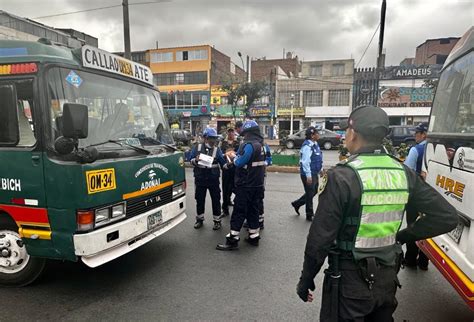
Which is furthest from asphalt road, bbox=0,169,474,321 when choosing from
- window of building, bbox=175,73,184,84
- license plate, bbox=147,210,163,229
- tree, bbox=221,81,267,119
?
window of building, bbox=175,73,184,84

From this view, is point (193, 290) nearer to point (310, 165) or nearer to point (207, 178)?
point (207, 178)

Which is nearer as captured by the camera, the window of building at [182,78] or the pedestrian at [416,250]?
the pedestrian at [416,250]

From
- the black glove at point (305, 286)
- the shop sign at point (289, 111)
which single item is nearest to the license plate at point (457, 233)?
the black glove at point (305, 286)

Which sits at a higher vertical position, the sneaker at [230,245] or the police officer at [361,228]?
the police officer at [361,228]

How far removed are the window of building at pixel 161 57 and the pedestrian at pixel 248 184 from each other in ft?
135

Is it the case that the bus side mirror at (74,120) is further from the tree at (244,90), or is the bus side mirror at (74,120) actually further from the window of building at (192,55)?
the window of building at (192,55)

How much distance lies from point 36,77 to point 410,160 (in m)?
4.89

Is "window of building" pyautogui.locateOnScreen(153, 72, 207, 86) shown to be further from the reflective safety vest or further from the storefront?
the reflective safety vest

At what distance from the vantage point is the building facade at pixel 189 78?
41188 mm

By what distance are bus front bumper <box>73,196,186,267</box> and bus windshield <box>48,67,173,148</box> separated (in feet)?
3.01

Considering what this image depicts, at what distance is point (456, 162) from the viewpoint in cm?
270

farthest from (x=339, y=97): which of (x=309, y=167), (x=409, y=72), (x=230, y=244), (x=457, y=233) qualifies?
(x=457, y=233)

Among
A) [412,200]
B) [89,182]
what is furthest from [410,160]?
[89,182]

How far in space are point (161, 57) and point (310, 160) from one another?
41.3 metres
